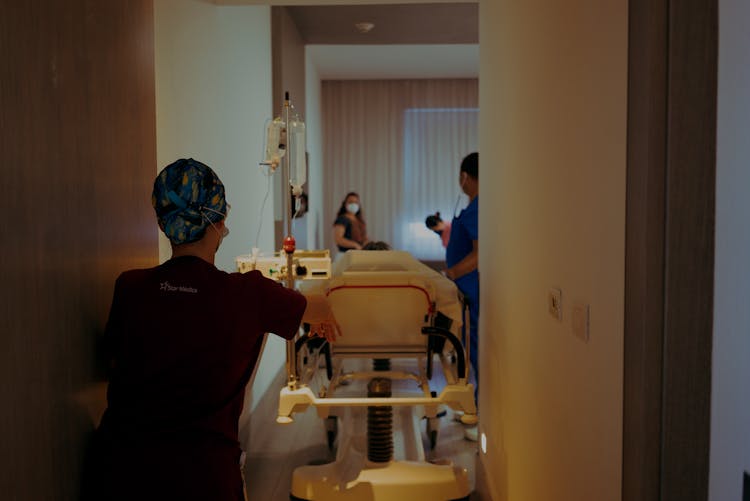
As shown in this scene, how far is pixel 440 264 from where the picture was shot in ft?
30.5

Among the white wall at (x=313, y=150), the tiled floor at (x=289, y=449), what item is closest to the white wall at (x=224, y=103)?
the tiled floor at (x=289, y=449)

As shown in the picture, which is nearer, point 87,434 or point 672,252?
point 672,252

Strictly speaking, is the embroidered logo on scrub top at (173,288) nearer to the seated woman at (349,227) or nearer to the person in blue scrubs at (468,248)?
the person in blue scrubs at (468,248)

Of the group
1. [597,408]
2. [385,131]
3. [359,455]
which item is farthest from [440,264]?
[597,408]

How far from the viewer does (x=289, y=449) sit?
11.6ft

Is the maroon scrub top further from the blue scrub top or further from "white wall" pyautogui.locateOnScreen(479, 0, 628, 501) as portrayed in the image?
the blue scrub top

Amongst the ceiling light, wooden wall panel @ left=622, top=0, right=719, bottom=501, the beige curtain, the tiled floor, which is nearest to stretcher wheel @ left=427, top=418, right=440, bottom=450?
the tiled floor

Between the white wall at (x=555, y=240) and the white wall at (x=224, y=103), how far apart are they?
3.73 feet

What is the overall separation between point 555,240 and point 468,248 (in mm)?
1991

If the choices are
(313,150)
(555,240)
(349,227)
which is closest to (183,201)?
(555,240)

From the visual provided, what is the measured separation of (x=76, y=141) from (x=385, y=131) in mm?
8253

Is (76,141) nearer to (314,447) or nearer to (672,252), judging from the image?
(672,252)

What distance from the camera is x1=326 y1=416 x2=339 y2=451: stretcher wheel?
11.4ft

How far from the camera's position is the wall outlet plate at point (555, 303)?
5.24 ft
